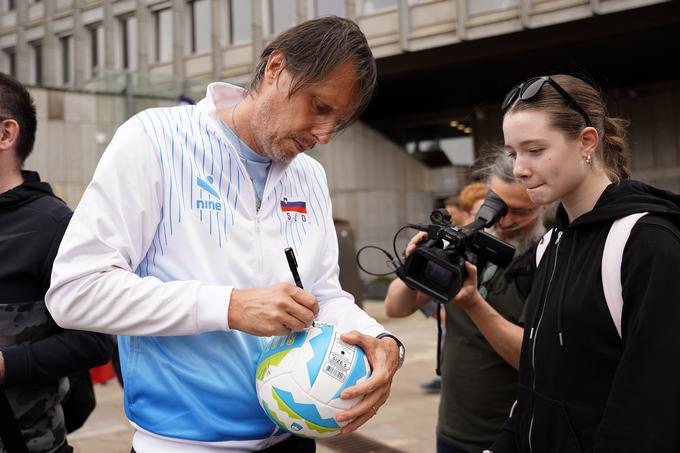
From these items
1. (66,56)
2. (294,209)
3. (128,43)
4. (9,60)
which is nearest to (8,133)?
(294,209)

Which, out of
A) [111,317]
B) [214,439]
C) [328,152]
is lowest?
[214,439]

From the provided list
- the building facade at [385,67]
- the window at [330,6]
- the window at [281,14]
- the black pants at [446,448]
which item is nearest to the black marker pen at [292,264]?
the black pants at [446,448]

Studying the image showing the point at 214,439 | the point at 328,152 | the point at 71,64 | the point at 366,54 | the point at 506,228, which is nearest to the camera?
the point at 214,439

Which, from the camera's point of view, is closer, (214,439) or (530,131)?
(214,439)

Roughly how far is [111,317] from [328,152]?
23268 millimetres

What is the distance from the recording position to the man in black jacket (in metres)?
2.34

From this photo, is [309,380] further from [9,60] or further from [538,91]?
[9,60]

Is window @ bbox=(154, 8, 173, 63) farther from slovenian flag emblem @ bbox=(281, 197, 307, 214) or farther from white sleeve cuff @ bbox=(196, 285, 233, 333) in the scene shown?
white sleeve cuff @ bbox=(196, 285, 233, 333)

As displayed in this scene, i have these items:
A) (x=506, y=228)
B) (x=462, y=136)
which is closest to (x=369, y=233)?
(x=462, y=136)

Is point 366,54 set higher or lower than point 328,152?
lower

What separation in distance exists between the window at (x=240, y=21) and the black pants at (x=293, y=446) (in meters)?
23.7

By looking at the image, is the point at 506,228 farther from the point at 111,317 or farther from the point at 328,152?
the point at 328,152

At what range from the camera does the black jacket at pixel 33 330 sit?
2344 millimetres

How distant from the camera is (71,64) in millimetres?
28547
